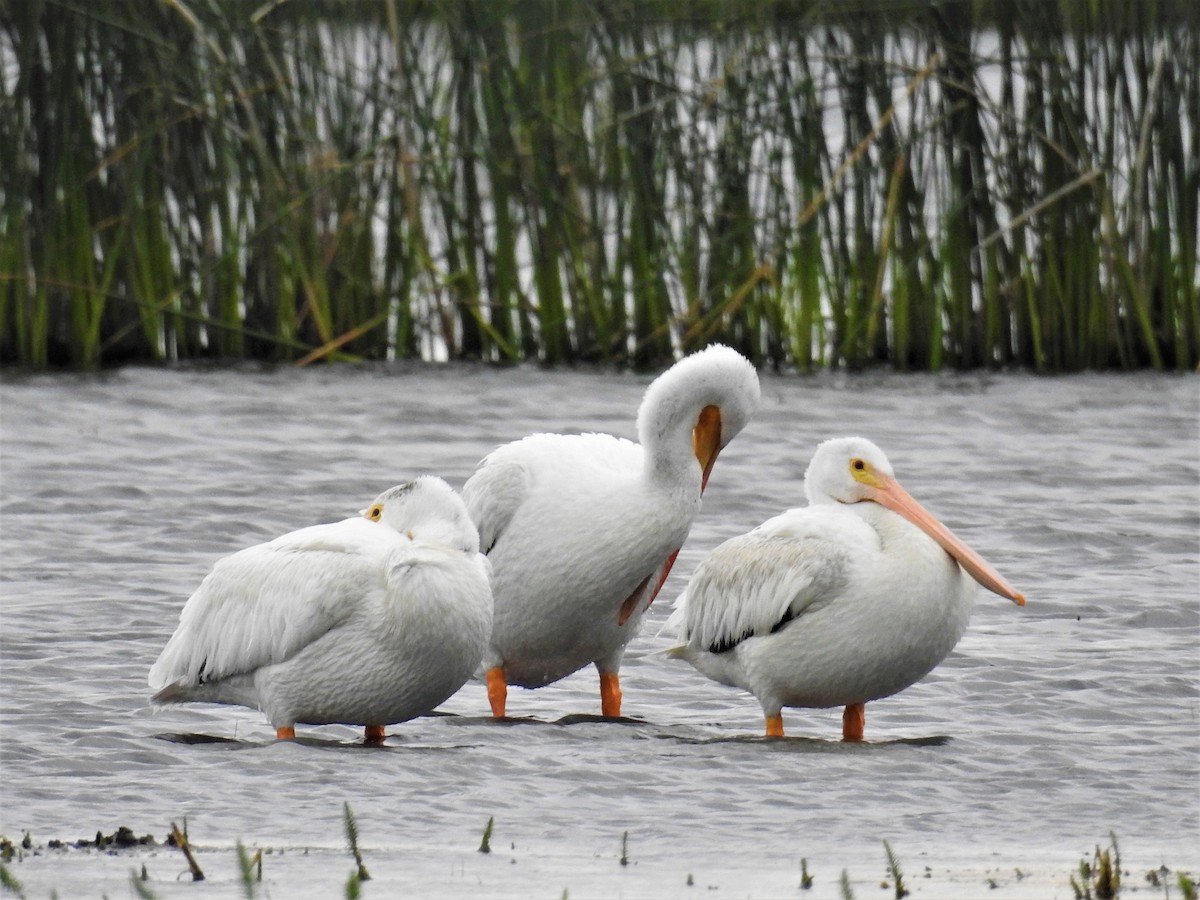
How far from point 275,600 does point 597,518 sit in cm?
89

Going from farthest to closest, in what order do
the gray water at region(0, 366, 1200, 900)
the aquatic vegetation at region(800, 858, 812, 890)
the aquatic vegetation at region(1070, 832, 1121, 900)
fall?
the gray water at region(0, 366, 1200, 900) < the aquatic vegetation at region(800, 858, 812, 890) < the aquatic vegetation at region(1070, 832, 1121, 900)

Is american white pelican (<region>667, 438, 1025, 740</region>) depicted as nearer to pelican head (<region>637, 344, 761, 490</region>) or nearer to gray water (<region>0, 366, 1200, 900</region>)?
gray water (<region>0, 366, 1200, 900</region>)

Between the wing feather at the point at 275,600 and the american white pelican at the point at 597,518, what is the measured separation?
1.54 ft

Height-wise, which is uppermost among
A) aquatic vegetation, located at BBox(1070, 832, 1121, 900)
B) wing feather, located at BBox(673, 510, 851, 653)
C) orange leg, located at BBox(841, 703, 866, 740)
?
wing feather, located at BBox(673, 510, 851, 653)

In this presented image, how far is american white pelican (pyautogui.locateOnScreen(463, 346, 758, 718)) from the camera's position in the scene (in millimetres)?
5520

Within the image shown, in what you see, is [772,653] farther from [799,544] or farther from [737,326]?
[737,326]

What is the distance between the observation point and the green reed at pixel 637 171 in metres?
10.7

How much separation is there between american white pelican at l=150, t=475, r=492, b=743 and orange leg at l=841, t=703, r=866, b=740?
3.49ft

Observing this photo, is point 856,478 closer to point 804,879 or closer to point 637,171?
point 804,879

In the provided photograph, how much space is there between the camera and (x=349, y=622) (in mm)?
5184

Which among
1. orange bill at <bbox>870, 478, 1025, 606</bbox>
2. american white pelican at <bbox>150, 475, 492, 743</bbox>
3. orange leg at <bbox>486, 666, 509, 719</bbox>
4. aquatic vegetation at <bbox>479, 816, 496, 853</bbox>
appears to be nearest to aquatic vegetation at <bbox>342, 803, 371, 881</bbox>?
Result: aquatic vegetation at <bbox>479, 816, 496, 853</bbox>

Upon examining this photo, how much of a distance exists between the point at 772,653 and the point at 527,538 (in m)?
0.75

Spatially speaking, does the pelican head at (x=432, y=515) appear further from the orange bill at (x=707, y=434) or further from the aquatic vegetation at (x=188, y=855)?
the aquatic vegetation at (x=188, y=855)

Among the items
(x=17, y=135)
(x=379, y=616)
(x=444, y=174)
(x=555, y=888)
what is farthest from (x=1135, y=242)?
(x=555, y=888)
